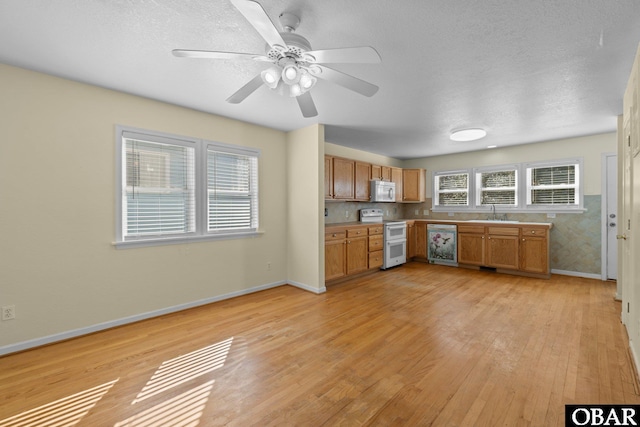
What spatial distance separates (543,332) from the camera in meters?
2.80

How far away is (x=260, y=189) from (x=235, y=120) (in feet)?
3.35

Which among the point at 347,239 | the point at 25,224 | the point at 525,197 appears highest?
the point at 525,197

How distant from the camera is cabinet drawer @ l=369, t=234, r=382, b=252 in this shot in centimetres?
524

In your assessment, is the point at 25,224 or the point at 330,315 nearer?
the point at 25,224

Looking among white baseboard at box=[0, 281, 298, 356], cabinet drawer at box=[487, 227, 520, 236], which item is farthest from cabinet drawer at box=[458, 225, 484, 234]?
white baseboard at box=[0, 281, 298, 356]

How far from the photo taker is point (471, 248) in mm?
5543

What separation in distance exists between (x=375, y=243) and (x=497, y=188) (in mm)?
2870

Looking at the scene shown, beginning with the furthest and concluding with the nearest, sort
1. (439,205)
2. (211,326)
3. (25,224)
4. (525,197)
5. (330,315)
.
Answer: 1. (439,205)
2. (525,197)
3. (330,315)
4. (211,326)
5. (25,224)

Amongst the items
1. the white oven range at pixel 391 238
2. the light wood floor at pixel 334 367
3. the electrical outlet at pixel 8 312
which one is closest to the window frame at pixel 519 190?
the white oven range at pixel 391 238

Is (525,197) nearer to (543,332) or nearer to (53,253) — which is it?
(543,332)

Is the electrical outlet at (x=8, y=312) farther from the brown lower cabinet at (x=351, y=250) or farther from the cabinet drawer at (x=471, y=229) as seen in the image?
the cabinet drawer at (x=471, y=229)

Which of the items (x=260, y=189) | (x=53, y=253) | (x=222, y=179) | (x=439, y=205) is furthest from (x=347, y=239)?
(x=53, y=253)

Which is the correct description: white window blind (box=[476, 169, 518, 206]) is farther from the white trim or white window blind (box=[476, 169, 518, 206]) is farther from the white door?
the white trim

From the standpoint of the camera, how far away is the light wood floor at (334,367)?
174cm
